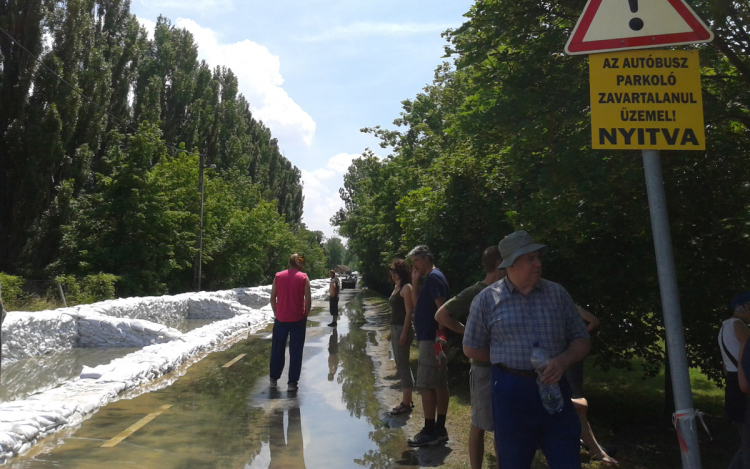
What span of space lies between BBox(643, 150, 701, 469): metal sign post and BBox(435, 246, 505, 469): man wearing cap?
185 cm

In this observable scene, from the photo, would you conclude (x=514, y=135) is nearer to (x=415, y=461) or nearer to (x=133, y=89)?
(x=415, y=461)

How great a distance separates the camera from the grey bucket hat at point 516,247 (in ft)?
11.6

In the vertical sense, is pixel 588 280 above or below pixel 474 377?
above

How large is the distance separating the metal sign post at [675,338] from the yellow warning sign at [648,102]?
0.57 feet

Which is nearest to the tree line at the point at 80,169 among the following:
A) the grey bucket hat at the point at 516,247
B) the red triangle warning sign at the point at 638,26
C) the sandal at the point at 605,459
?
the sandal at the point at 605,459

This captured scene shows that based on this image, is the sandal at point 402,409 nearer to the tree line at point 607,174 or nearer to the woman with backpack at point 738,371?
the tree line at point 607,174

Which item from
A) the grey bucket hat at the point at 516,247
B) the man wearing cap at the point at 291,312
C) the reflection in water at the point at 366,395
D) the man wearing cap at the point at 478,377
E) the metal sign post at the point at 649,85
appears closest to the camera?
the metal sign post at the point at 649,85

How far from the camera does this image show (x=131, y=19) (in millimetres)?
36062

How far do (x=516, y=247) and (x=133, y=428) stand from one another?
16.7 feet

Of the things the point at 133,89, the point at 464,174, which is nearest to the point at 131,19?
the point at 133,89

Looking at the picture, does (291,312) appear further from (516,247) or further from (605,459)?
(516,247)

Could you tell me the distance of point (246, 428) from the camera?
7016mm

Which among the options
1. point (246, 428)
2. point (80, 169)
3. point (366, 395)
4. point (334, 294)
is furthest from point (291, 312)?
point (80, 169)

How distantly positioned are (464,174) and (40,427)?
790 centimetres
